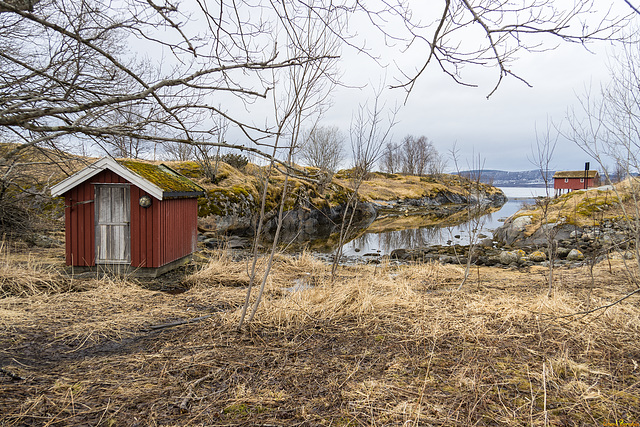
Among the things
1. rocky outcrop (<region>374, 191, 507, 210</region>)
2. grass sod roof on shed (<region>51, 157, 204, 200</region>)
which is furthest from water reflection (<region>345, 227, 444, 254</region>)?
rocky outcrop (<region>374, 191, 507, 210</region>)

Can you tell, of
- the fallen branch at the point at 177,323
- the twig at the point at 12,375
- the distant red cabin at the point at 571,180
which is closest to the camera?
the twig at the point at 12,375

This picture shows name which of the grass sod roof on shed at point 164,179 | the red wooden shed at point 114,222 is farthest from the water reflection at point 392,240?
the red wooden shed at point 114,222

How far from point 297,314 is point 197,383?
1831 millimetres

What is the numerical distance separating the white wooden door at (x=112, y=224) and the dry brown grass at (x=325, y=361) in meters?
2.72

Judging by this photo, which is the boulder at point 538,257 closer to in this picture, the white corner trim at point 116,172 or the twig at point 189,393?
the white corner trim at point 116,172

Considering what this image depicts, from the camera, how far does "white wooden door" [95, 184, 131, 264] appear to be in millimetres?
8898

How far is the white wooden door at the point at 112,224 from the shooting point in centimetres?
890

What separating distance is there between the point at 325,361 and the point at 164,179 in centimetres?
709

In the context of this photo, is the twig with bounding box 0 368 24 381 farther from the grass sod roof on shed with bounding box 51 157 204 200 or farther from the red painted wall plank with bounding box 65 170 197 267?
the red painted wall plank with bounding box 65 170 197 267

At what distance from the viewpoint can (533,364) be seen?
3.67 meters

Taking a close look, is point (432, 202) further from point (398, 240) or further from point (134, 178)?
point (134, 178)

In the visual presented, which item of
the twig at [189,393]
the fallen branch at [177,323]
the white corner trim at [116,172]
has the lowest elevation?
the fallen branch at [177,323]

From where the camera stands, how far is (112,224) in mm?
8922

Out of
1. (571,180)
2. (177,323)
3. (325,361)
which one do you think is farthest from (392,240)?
(571,180)
